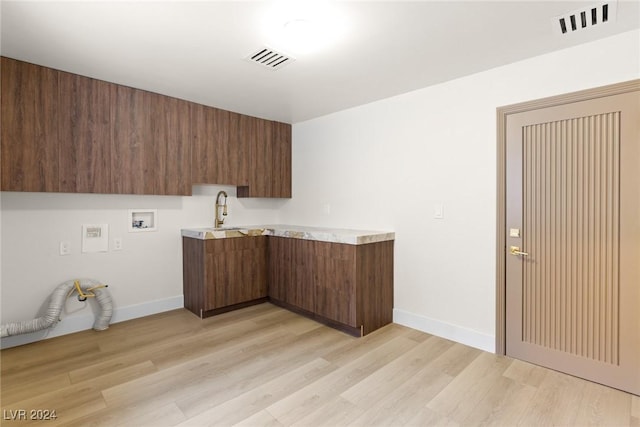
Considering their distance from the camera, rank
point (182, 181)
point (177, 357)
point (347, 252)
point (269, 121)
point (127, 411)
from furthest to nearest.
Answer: point (269, 121) → point (182, 181) → point (347, 252) → point (177, 357) → point (127, 411)

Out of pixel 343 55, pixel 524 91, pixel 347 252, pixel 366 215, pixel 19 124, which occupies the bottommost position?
pixel 347 252

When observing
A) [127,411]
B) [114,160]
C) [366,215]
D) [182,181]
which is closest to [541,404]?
[366,215]

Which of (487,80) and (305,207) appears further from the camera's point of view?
(305,207)

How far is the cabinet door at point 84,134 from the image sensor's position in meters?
2.83

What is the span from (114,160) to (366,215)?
101 inches

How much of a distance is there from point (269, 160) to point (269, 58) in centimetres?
193

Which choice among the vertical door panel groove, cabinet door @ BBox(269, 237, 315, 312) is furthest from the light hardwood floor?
cabinet door @ BBox(269, 237, 315, 312)

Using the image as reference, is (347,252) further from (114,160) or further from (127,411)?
(114,160)

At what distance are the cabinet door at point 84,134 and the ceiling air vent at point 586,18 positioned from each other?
A: 11.7 feet

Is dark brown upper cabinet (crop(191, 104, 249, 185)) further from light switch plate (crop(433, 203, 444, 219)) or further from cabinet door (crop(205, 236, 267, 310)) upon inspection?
light switch plate (crop(433, 203, 444, 219))

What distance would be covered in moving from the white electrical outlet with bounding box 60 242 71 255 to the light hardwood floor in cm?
77

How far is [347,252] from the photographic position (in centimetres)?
312

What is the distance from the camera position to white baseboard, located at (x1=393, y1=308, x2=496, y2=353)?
2777mm

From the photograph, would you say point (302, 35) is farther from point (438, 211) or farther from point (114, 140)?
point (114, 140)
